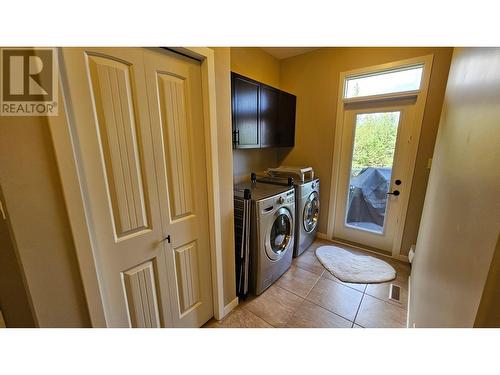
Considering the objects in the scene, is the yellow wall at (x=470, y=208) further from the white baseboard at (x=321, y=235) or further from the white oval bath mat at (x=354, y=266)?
the white baseboard at (x=321, y=235)

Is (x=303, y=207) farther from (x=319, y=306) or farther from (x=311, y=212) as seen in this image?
(x=319, y=306)

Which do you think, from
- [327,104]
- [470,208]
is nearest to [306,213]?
[327,104]

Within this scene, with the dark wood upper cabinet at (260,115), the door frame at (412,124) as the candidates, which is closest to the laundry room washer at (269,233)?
the dark wood upper cabinet at (260,115)

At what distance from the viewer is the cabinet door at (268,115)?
7.19 feet

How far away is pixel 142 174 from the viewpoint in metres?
0.97

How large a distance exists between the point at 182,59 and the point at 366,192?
2.72 metres

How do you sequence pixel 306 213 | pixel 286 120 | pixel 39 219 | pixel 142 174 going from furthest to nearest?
pixel 286 120, pixel 306 213, pixel 142 174, pixel 39 219

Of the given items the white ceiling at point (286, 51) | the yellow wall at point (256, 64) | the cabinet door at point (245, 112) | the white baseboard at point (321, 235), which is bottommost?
the white baseboard at point (321, 235)

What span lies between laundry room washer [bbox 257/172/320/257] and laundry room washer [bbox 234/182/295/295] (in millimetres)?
158

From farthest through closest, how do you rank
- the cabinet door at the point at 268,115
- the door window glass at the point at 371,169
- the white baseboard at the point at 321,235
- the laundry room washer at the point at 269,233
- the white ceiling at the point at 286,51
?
the white baseboard at the point at 321,235 → the white ceiling at the point at 286,51 → the door window glass at the point at 371,169 → the cabinet door at the point at 268,115 → the laundry room washer at the point at 269,233

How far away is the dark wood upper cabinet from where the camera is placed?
6.06 feet

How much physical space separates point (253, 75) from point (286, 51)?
651 mm

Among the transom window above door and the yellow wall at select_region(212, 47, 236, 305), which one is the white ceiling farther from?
the yellow wall at select_region(212, 47, 236, 305)

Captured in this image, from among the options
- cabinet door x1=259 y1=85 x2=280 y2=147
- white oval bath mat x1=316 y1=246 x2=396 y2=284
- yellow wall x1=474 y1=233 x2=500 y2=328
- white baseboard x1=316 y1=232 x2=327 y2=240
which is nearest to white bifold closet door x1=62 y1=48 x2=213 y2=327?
cabinet door x1=259 y1=85 x2=280 y2=147
